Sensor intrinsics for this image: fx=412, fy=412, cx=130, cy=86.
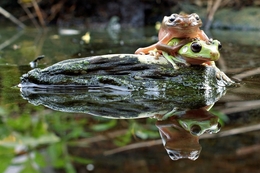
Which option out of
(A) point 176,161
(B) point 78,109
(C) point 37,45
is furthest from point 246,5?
(A) point 176,161

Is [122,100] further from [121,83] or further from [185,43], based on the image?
[185,43]

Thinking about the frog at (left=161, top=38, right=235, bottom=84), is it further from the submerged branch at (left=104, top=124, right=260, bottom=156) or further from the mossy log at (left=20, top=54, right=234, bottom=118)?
the submerged branch at (left=104, top=124, right=260, bottom=156)

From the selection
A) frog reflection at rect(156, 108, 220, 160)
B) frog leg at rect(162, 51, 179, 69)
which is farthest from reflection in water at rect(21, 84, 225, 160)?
frog leg at rect(162, 51, 179, 69)

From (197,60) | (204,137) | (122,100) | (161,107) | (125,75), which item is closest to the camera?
(204,137)

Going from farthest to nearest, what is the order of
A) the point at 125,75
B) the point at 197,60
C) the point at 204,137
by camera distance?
1. the point at 125,75
2. the point at 197,60
3. the point at 204,137

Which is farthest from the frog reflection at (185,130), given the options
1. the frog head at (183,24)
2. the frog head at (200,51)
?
the frog head at (183,24)

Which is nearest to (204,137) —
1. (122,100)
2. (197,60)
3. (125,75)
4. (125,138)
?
(125,138)
